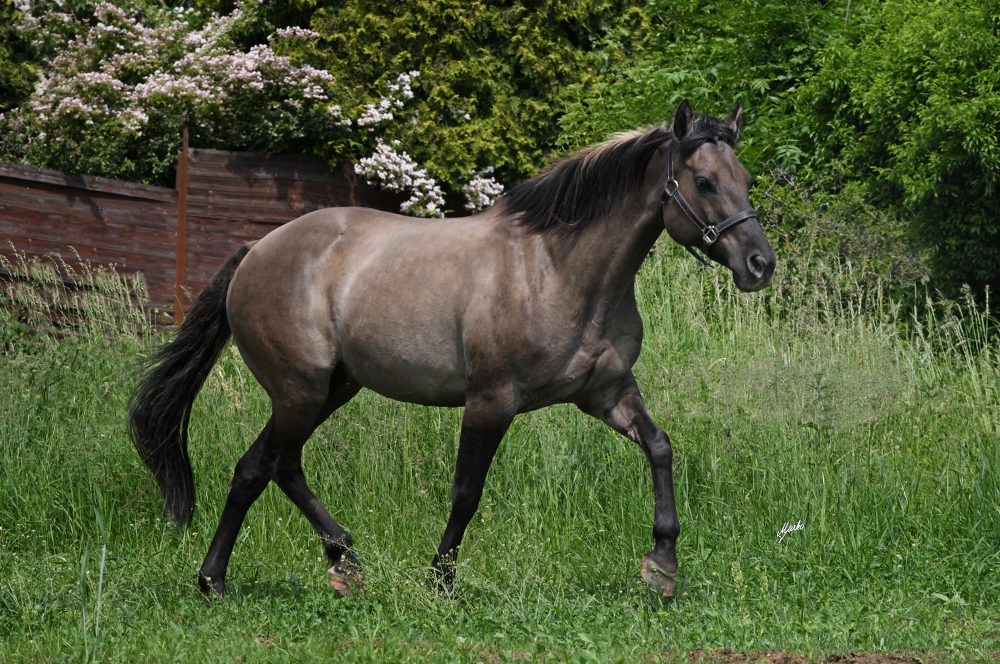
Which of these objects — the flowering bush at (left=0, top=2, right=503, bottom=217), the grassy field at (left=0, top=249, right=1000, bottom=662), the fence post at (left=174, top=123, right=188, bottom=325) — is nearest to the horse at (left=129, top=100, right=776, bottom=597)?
the grassy field at (left=0, top=249, right=1000, bottom=662)

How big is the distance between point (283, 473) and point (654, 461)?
1.96 meters

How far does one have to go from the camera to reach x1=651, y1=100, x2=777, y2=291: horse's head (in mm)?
4742

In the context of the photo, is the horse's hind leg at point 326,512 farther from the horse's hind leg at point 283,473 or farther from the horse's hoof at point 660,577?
the horse's hoof at point 660,577

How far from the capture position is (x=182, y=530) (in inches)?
245

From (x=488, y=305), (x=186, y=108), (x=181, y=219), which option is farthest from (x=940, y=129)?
(x=186, y=108)

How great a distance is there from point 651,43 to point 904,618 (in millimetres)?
9134

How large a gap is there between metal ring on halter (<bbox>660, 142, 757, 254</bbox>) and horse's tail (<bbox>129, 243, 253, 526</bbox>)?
245cm

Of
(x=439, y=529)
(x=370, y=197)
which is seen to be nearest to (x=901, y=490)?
(x=439, y=529)

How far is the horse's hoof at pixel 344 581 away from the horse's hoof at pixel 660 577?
56.1 inches

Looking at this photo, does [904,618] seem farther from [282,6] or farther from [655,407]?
[282,6]

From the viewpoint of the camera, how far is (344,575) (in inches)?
223

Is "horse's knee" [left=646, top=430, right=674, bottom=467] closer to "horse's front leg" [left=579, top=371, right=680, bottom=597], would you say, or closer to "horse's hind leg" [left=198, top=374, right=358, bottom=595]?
"horse's front leg" [left=579, top=371, right=680, bottom=597]

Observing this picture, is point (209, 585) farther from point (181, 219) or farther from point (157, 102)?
point (157, 102)

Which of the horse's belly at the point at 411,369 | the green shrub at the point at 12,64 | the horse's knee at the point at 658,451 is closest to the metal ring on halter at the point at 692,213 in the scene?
the horse's knee at the point at 658,451
